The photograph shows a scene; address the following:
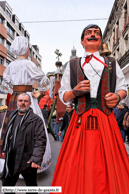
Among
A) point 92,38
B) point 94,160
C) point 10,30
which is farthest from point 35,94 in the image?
point 10,30

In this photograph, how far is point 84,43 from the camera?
2.09m

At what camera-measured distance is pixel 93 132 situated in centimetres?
171

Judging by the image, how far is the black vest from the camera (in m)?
1.80

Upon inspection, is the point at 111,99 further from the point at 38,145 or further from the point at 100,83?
the point at 38,145

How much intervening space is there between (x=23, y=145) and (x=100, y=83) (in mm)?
1158

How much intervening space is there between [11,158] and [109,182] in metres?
1.19

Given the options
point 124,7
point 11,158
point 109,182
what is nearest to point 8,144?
point 11,158

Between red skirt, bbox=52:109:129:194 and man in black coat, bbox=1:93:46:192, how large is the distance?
43 centimetres

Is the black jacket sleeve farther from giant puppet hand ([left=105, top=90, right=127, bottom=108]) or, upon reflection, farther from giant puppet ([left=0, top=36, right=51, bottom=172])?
giant puppet ([left=0, top=36, right=51, bottom=172])

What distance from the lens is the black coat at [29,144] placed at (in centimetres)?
201

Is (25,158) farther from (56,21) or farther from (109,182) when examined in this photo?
(56,21)

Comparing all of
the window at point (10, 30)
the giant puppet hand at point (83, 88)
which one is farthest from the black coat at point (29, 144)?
the window at point (10, 30)

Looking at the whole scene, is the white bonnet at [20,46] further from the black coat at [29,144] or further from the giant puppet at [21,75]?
the black coat at [29,144]

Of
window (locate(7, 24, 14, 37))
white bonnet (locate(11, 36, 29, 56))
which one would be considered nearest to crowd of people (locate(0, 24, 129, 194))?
white bonnet (locate(11, 36, 29, 56))
